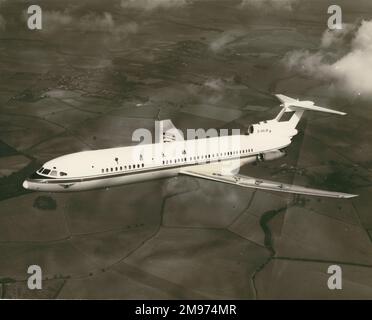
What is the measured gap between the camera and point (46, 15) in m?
90.7

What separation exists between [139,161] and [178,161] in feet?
15.8

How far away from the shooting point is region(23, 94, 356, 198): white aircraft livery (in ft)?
141

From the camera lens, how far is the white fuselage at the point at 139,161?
4291 cm

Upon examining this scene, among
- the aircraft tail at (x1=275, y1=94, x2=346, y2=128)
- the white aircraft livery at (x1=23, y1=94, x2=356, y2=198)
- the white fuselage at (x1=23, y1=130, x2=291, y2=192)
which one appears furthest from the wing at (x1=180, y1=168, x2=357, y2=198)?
the aircraft tail at (x1=275, y1=94, x2=346, y2=128)

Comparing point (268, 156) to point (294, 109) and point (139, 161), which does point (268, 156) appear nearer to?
point (294, 109)

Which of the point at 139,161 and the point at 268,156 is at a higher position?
the point at 268,156

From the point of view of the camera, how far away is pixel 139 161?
148ft

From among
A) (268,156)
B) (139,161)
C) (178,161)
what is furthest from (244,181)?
(139,161)

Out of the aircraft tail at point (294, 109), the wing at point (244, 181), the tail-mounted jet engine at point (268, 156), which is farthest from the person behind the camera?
the aircraft tail at point (294, 109)

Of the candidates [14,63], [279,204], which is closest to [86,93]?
[14,63]

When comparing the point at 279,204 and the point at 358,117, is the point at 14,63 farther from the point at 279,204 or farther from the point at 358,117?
the point at 358,117

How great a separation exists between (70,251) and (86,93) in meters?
40.7

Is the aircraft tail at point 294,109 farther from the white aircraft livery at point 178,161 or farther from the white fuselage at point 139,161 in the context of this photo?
the white fuselage at point 139,161

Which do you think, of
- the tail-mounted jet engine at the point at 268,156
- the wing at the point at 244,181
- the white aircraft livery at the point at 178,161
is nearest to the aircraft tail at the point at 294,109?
the white aircraft livery at the point at 178,161
